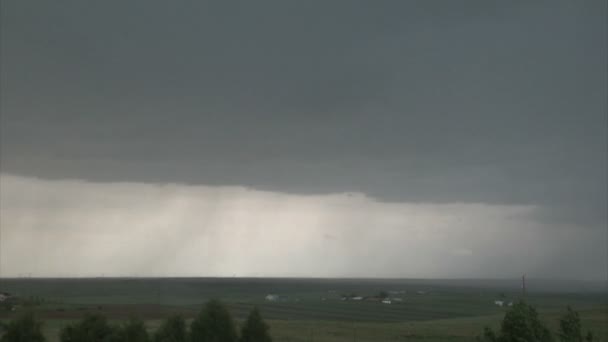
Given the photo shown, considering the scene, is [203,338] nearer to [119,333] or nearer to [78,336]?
[119,333]

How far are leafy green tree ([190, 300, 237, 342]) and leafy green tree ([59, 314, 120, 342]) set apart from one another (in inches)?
172

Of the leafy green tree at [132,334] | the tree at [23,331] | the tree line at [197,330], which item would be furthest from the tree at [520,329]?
the tree at [23,331]

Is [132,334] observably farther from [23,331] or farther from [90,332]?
[23,331]

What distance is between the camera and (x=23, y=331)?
33.6 metres

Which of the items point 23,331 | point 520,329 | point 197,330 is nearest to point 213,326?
point 197,330

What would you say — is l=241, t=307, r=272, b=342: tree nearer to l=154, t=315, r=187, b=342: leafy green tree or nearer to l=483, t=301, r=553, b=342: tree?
l=154, t=315, r=187, b=342: leafy green tree

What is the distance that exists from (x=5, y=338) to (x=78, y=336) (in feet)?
11.9

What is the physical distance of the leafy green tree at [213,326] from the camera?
118ft

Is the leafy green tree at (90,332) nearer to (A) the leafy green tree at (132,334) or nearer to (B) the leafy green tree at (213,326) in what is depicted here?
(A) the leafy green tree at (132,334)

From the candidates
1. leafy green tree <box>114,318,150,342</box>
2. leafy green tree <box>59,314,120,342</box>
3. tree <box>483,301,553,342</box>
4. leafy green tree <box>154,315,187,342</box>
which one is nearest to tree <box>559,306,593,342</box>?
tree <box>483,301,553,342</box>

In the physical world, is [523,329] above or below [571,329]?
above

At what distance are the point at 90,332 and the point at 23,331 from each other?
337 cm

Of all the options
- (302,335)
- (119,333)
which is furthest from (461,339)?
(119,333)

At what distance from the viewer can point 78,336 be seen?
114 ft
